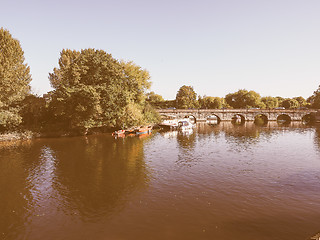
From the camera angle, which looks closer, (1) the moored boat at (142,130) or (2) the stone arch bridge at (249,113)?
(1) the moored boat at (142,130)

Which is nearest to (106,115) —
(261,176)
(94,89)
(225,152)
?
(94,89)

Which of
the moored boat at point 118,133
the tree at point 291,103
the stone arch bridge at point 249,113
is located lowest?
the moored boat at point 118,133

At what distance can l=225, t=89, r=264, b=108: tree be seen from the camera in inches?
5595

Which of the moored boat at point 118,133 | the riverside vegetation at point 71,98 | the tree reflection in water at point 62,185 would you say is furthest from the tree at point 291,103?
the tree reflection in water at point 62,185

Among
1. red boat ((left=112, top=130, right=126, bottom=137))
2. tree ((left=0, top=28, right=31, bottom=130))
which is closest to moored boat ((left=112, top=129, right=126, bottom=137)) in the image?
red boat ((left=112, top=130, right=126, bottom=137))

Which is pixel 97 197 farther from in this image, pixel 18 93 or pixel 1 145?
pixel 18 93

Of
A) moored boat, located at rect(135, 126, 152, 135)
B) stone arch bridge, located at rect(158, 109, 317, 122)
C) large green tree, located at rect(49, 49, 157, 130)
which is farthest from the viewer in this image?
stone arch bridge, located at rect(158, 109, 317, 122)

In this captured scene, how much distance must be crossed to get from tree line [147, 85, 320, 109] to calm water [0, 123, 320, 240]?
3542 inches

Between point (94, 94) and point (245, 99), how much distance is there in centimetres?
12099

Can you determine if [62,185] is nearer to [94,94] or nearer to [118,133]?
[94,94]

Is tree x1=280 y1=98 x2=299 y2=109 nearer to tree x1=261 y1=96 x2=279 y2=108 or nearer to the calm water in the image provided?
tree x1=261 y1=96 x2=279 y2=108

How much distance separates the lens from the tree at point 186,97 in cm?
12644

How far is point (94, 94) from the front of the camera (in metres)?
49.2

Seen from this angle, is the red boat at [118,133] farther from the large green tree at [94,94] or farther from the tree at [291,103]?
the tree at [291,103]
